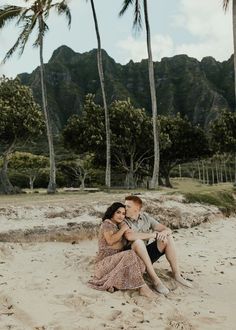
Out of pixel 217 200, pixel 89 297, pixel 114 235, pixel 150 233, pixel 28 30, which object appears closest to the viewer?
pixel 89 297

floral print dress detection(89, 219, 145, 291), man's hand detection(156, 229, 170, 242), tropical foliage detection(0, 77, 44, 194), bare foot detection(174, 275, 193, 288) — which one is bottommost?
bare foot detection(174, 275, 193, 288)

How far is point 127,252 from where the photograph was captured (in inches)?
301

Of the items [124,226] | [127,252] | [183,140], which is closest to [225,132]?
[183,140]

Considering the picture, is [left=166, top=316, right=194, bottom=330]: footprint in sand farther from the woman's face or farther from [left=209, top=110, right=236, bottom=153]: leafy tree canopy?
[left=209, top=110, right=236, bottom=153]: leafy tree canopy

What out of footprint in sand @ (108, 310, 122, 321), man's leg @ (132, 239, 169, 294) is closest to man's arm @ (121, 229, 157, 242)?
man's leg @ (132, 239, 169, 294)

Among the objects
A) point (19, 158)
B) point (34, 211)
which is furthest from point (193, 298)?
point (19, 158)

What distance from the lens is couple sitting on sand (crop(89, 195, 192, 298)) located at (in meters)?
7.55

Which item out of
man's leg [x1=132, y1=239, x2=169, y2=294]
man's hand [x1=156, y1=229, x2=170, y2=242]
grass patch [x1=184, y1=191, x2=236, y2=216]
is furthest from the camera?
grass patch [x1=184, y1=191, x2=236, y2=216]

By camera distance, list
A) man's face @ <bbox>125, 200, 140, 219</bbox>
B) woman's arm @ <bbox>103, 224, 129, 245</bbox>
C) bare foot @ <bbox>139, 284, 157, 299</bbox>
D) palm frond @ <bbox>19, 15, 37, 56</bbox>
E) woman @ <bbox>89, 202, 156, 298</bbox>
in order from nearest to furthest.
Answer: bare foot @ <bbox>139, 284, 157, 299</bbox>, woman @ <bbox>89, 202, 156, 298</bbox>, woman's arm @ <bbox>103, 224, 129, 245</bbox>, man's face @ <bbox>125, 200, 140, 219</bbox>, palm frond @ <bbox>19, 15, 37, 56</bbox>

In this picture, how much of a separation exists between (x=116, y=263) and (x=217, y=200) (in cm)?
1187

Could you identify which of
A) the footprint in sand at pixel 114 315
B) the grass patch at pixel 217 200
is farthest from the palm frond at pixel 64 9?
the footprint in sand at pixel 114 315

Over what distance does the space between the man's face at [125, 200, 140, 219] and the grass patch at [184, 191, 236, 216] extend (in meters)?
9.26

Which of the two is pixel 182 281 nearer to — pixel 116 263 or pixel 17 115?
pixel 116 263

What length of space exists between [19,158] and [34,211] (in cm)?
6708
